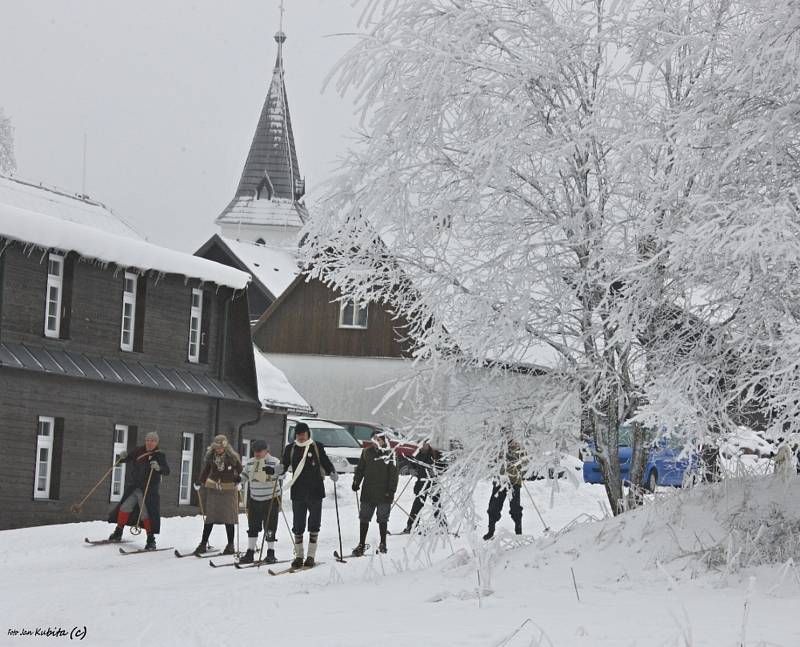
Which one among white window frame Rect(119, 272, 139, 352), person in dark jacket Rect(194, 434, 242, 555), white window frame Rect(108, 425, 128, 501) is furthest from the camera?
white window frame Rect(119, 272, 139, 352)

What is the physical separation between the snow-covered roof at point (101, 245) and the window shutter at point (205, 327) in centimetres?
55

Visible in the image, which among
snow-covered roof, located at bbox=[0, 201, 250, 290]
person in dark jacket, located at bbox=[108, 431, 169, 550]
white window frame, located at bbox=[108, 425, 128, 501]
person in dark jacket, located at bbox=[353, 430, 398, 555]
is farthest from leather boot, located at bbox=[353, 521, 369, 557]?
white window frame, located at bbox=[108, 425, 128, 501]

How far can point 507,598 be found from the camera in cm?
992

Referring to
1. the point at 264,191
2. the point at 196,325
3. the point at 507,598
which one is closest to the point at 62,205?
the point at 196,325

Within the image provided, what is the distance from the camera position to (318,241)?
1377 cm

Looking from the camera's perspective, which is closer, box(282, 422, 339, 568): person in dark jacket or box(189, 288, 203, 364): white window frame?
box(282, 422, 339, 568): person in dark jacket

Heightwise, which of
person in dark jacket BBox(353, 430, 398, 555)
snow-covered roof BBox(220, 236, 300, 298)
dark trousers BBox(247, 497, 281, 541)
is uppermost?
snow-covered roof BBox(220, 236, 300, 298)

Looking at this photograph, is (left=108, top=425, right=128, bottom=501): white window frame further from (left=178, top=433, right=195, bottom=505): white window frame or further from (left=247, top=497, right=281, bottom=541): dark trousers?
(left=247, top=497, right=281, bottom=541): dark trousers

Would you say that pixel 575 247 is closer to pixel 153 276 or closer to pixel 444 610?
pixel 444 610

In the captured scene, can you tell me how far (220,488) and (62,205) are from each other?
15.5 metres

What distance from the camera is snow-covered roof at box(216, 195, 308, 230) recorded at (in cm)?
8588

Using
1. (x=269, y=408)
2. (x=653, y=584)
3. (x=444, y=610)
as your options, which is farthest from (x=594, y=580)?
(x=269, y=408)

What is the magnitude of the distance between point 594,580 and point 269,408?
2038 cm

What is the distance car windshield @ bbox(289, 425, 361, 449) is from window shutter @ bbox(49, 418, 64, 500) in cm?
1136
